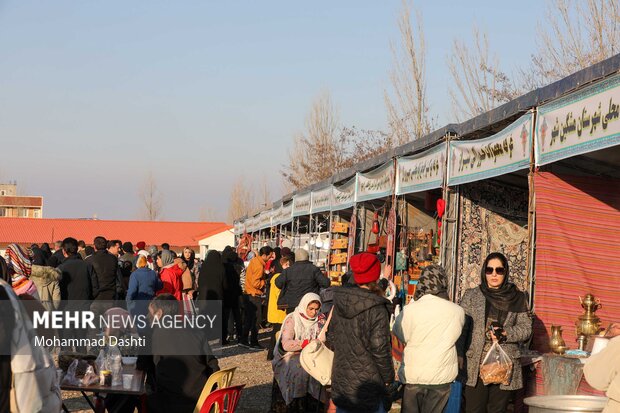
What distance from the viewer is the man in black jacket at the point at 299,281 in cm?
1341

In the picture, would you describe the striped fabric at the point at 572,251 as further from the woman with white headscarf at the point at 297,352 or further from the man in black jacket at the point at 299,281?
the man in black jacket at the point at 299,281

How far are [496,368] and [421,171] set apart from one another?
5.12 m

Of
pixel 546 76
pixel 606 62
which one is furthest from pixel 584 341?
pixel 546 76

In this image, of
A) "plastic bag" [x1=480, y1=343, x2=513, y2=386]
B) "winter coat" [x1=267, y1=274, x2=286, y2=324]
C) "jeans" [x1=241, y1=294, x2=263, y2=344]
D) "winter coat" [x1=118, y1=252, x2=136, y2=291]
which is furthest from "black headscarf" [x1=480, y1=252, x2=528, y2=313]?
"winter coat" [x1=118, y1=252, x2=136, y2=291]

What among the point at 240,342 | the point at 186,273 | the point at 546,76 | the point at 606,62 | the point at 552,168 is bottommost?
the point at 240,342

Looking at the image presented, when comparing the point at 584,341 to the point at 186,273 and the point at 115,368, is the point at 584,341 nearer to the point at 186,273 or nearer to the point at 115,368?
the point at 115,368

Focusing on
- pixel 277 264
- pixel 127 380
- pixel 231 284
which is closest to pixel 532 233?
pixel 127 380

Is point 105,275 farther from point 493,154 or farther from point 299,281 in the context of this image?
point 493,154

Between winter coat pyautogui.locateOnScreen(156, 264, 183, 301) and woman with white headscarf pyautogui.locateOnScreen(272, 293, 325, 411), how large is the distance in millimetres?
5501

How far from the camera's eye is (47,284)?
13070 mm

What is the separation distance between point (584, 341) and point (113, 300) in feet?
24.7

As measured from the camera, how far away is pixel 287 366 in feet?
31.9

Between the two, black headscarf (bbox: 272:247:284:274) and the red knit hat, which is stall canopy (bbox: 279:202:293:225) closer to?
black headscarf (bbox: 272:247:284:274)

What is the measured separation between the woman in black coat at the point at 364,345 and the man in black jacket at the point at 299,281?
6923 millimetres
